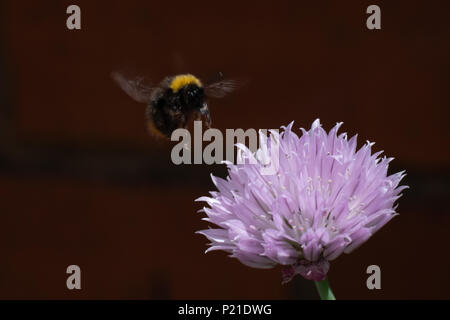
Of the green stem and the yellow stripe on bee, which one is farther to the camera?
the yellow stripe on bee

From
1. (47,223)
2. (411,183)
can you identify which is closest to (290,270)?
(411,183)

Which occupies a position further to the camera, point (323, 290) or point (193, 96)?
point (193, 96)

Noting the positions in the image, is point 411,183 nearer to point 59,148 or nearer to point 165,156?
point 165,156

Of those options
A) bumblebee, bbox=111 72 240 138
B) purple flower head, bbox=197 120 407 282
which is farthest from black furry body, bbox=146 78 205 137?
purple flower head, bbox=197 120 407 282

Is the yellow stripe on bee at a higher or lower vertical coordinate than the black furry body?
higher

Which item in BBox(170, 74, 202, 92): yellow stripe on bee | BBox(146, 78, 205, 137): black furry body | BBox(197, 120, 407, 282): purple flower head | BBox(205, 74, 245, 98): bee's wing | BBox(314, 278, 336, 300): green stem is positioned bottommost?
BBox(314, 278, 336, 300): green stem

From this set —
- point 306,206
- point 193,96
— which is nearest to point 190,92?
point 193,96

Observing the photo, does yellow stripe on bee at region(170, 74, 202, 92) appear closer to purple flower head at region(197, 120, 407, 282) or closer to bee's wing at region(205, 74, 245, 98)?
bee's wing at region(205, 74, 245, 98)

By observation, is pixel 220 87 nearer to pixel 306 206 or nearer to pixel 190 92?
pixel 190 92
